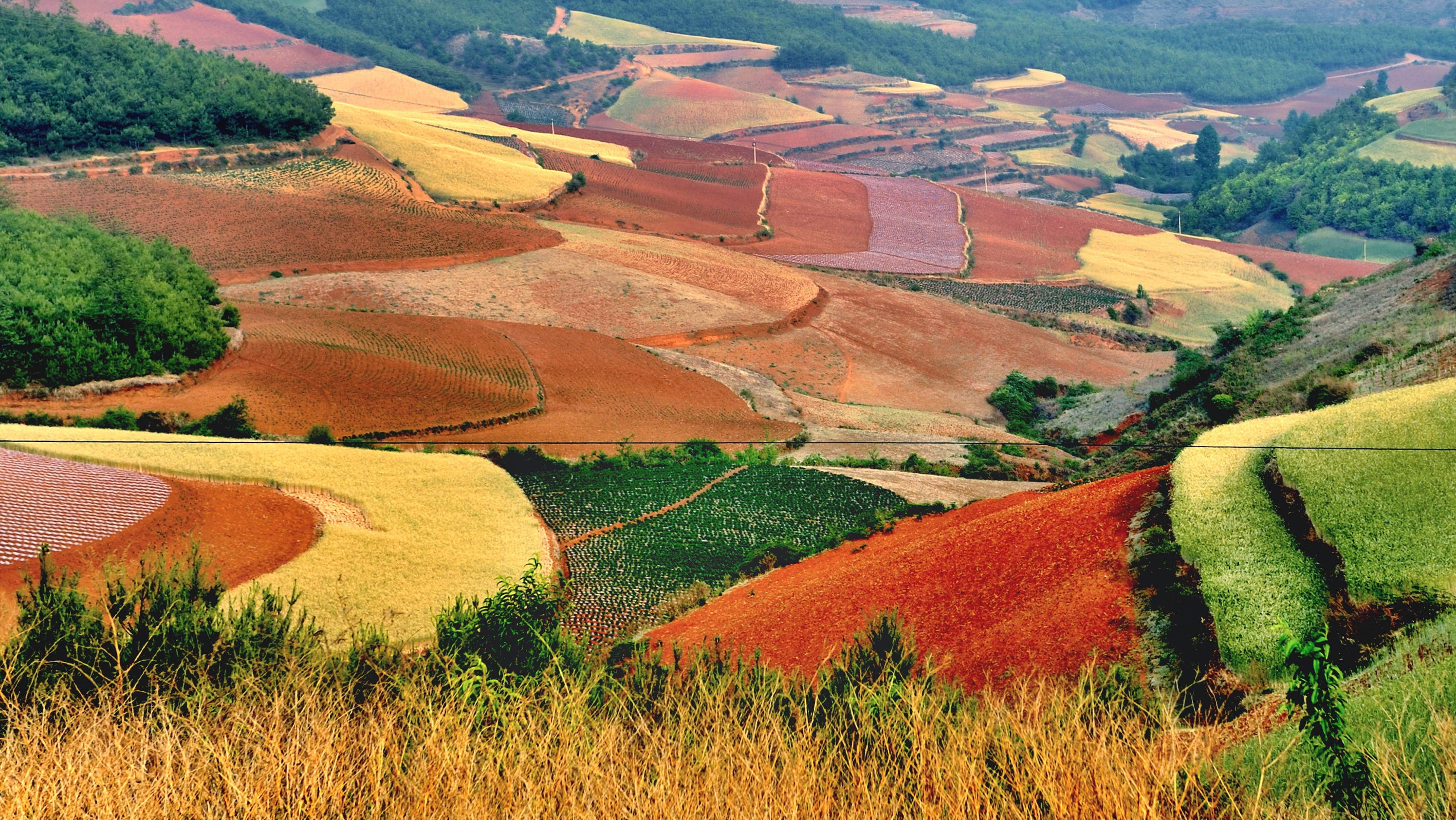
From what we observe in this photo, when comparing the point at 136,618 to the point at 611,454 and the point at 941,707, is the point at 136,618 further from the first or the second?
the point at 611,454

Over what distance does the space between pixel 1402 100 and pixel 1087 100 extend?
52221 mm

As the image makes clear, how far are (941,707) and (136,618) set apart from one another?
35.9 feet

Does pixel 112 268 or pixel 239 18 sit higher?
pixel 239 18

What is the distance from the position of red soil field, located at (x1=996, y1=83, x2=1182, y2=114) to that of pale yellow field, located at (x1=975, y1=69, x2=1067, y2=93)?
4.71 feet

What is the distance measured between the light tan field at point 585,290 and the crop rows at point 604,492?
64.2 feet

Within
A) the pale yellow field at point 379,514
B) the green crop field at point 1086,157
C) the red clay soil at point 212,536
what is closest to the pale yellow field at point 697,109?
the green crop field at point 1086,157

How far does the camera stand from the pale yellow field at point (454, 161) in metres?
71.8

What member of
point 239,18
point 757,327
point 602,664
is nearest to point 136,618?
point 602,664

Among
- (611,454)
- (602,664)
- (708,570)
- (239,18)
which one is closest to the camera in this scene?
(602,664)

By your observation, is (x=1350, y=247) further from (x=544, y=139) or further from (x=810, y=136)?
(x=544, y=139)

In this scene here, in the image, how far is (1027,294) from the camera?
70.6 m

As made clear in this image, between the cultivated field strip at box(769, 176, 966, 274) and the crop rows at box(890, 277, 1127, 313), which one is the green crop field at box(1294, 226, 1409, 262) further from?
the crop rows at box(890, 277, 1127, 313)

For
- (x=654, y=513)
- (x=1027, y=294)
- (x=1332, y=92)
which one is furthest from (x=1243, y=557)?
(x=1332, y=92)

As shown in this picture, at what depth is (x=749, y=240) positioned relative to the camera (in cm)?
7581
